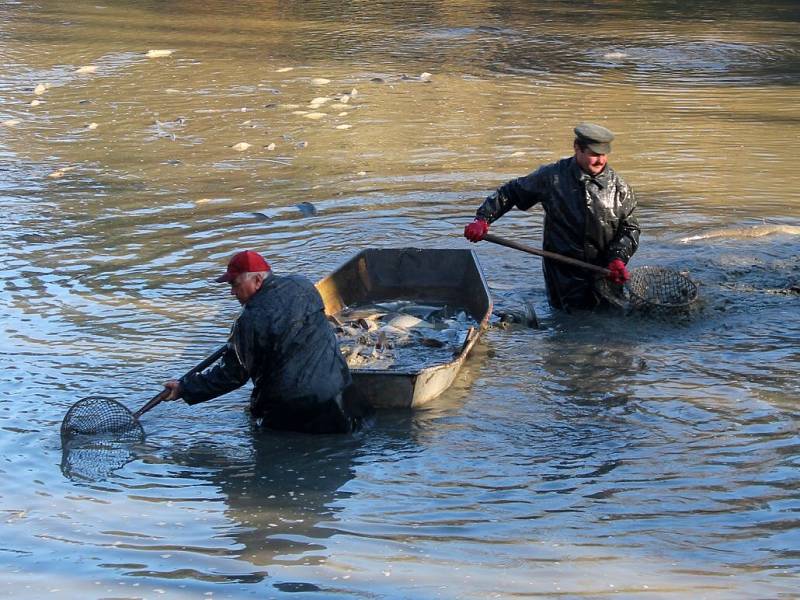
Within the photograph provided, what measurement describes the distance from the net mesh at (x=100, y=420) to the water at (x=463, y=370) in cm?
18

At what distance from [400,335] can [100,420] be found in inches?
91.8

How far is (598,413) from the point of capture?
7949 millimetres

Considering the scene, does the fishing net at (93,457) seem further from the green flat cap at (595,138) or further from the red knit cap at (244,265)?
the green flat cap at (595,138)

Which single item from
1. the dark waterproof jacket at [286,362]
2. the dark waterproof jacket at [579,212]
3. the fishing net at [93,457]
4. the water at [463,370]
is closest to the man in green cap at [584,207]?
the dark waterproof jacket at [579,212]

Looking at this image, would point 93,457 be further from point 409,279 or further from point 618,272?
point 618,272

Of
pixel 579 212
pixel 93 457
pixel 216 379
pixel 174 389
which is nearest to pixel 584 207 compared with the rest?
pixel 579 212

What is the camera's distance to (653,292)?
32.4 ft

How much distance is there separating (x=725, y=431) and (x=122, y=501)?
3.58 m

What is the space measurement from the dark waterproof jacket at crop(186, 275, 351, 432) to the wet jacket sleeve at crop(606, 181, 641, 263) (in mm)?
2856

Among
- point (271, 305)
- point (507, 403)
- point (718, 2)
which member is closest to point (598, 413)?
point (507, 403)

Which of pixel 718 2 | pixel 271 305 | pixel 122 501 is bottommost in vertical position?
pixel 122 501

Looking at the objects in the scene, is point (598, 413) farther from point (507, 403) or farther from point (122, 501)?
point (122, 501)

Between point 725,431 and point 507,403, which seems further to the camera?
point 507,403

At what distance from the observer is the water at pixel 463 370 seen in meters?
6.05
